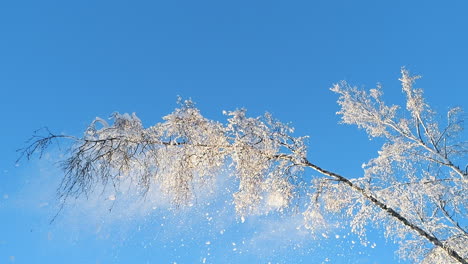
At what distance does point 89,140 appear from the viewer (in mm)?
6125

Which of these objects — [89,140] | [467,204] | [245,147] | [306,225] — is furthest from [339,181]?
[467,204]

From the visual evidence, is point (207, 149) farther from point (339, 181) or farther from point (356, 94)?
point (356, 94)

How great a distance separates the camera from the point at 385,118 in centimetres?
1357

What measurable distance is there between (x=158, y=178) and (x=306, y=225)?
3.03 meters

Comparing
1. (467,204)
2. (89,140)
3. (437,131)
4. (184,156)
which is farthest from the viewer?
(437,131)

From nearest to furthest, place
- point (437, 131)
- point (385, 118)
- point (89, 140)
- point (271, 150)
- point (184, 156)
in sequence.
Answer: point (89, 140) → point (184, 156) → point (271, 150) → point (437, 131) → point (385, 118)

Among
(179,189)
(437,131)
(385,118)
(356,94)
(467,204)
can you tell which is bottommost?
(179,189)

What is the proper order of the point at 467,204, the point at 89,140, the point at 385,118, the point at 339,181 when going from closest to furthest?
the point at 89,140 < the point at 339,181 < the point at 467,204 < the point at 385,118

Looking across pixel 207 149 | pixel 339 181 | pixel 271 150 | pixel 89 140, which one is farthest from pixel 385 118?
pixel 89 140

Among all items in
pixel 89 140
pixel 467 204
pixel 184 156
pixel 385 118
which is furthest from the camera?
pixel 385 118

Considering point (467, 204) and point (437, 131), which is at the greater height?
point (437, 131)

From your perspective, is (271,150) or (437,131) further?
(437,131)

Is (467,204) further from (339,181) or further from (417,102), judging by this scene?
(339,181)

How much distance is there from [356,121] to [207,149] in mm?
8412
